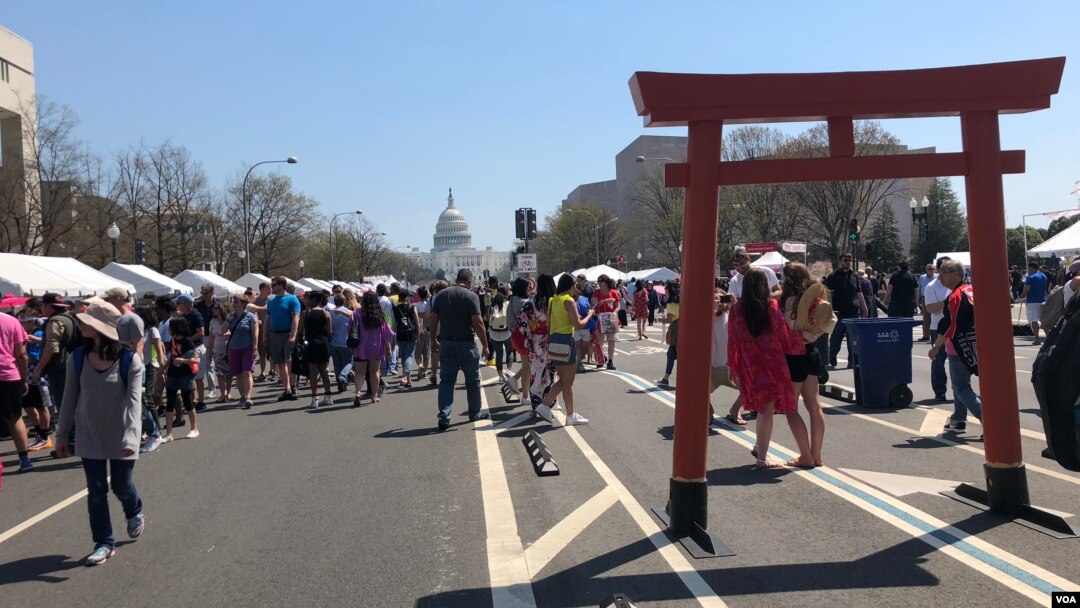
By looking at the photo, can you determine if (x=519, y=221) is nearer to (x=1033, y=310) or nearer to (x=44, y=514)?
(x=1033, y=310)

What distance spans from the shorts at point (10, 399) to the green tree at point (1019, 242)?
5918cm

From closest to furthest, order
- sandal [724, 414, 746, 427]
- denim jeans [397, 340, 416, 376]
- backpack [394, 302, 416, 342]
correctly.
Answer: sandal [724, 414, 746, 427] < backpack [394, 302, 416, 342] < denim jeans [397, 340, 416, 376]

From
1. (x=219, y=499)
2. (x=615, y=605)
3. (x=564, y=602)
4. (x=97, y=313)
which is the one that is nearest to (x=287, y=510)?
(x=219, y=499)

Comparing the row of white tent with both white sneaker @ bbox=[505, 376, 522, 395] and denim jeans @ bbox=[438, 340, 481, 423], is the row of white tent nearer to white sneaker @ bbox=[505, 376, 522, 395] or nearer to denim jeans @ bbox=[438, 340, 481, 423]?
white sneaker @ bbox=[505, 376, 522, 395]

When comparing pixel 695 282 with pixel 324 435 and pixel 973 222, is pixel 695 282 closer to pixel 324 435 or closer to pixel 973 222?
pixel 973 222

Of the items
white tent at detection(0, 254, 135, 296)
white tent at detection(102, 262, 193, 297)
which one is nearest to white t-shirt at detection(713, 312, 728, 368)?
white tent at detection(0, 254, 135, 296)

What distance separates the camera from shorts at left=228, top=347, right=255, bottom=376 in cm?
1298

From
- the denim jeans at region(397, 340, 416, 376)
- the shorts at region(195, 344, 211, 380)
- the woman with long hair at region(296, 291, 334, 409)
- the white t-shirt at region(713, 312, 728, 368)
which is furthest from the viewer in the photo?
the denim jeans at region(397, 340, 416, 376)

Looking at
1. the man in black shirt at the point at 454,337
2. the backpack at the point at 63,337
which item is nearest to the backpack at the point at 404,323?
the man in black shirt at the point at 454,337

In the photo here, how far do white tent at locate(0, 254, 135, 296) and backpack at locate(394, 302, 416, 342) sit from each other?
6.48m

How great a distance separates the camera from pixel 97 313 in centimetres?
563

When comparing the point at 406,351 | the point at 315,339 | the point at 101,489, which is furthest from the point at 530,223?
the point at 101,489

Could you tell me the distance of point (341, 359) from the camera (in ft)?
44.9

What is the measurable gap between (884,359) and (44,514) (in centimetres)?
900
